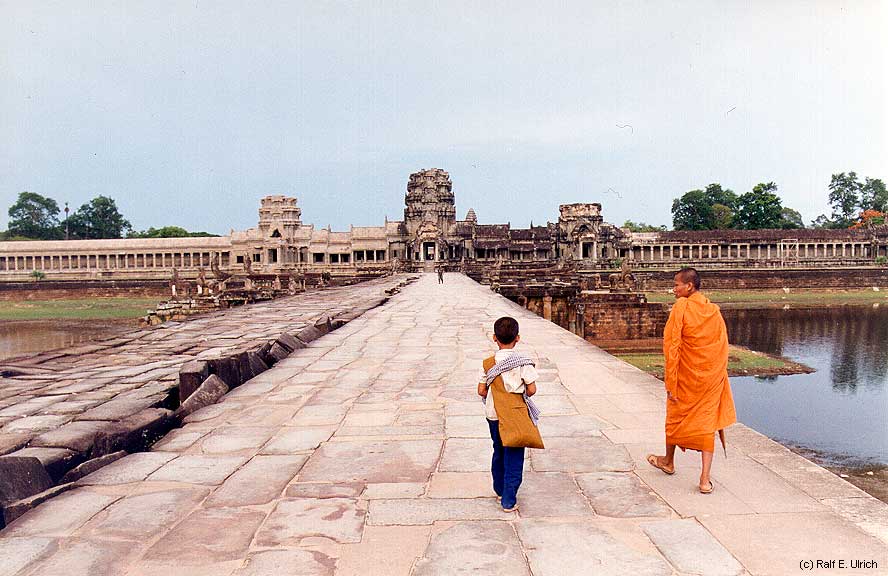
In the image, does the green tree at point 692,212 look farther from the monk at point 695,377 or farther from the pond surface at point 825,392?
the monk at point 695,377

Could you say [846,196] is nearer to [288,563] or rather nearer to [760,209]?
[760,209]

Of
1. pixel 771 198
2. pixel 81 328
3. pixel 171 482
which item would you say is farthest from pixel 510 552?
pixel 771 198

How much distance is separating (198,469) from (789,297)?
156ft

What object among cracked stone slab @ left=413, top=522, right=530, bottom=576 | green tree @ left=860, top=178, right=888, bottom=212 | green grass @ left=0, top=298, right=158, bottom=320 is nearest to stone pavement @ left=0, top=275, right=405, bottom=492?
cracked stone slab @ left=413, top=522, right=530, bottom=576

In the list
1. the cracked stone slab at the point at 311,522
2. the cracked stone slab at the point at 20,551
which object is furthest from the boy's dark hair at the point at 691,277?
the cracked stone slab at the point at 20,551

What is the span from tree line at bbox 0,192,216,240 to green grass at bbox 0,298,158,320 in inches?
1599

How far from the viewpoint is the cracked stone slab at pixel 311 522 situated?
310cm

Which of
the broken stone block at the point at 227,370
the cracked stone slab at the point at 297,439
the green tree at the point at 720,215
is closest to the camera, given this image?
the cracked stone slab at the point at 297,439

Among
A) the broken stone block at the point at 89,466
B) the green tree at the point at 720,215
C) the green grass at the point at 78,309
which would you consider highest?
the green tree at the point at 720,215

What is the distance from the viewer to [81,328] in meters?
32.6

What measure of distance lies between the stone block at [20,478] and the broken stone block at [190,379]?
1.95 m

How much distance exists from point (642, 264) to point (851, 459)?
4886 centimetres

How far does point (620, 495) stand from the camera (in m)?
3.62

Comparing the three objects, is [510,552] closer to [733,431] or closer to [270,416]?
[733,431]
